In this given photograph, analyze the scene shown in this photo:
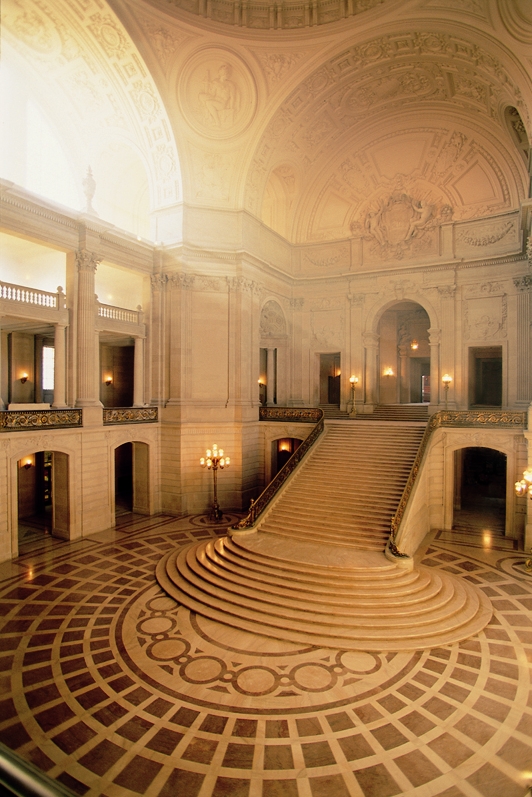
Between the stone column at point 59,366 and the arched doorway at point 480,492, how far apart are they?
13.6 metres

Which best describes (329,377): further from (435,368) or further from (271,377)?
(435,368)

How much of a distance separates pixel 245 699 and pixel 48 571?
6.95 metres

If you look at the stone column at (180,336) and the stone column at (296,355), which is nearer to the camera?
the stone column at (180,336)

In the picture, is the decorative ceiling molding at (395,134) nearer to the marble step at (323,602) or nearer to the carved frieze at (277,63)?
the carved frieze at (277,63)

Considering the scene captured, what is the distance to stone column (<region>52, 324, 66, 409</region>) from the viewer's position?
1412 cm

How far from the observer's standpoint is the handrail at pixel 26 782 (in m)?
1.10

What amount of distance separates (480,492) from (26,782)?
22991 millimetres

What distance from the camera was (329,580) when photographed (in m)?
9.61

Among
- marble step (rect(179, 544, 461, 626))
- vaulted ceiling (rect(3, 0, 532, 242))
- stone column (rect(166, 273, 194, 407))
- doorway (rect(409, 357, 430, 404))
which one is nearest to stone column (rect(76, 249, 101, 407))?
stone column (rect(166, 273, 194, 407))

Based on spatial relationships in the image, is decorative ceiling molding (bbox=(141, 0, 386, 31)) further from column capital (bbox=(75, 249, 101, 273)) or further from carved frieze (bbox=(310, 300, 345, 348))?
carved frieze (bbox=(310, 300, 345, 348))

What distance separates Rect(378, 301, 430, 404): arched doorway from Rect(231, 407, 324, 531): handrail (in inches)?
263

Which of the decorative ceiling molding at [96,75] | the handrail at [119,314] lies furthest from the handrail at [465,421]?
the decorative ceiling molding at [96,75]

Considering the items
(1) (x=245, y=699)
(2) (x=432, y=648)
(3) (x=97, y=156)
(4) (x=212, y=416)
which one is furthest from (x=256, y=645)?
(3) (x=97, y=156)

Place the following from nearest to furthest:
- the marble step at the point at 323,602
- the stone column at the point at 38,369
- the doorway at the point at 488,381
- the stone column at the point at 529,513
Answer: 1. the marble step at the point at 323,602
2. the stone column at the point at 529,513
3. the stone column at the point at 38,369
4. the doorway at the point at 488,381
